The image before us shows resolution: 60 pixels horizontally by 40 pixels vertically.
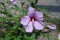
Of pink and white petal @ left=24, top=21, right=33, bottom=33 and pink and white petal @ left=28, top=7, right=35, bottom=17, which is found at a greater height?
pink and white petal @ left=28, top=7, right=35, bottom=17

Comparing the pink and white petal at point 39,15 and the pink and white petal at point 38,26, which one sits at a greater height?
the pink and white petal at point 39,15

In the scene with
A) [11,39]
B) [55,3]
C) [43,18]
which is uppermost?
[43,18]

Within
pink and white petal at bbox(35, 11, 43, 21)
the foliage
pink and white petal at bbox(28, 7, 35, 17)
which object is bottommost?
the foliage

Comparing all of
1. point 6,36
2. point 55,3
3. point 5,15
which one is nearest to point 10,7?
point 5,15

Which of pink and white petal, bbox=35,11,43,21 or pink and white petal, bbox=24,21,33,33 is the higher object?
pink and white petal, bbox=35,11,43,21

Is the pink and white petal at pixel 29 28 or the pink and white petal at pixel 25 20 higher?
the pink and white petal at pixel 25 20

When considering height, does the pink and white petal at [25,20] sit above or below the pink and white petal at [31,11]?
below

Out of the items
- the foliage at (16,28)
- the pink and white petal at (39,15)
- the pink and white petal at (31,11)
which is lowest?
the foliage at (16,28)

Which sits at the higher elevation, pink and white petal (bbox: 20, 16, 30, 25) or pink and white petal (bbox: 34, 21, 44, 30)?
Answer: pink and white petal (bbox: 20, 16, 30, 25)

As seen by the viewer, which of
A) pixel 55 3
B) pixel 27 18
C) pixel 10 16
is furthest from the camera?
pixel 55 3

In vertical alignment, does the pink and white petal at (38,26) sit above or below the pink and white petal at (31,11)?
below

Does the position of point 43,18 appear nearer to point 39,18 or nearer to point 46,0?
point 39,18
